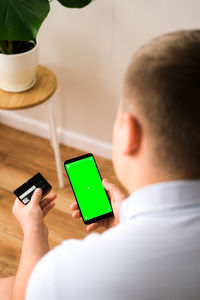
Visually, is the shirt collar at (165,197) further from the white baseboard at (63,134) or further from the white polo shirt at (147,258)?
the white baseboard at (63,134)

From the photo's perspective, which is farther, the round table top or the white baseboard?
the white baseboard

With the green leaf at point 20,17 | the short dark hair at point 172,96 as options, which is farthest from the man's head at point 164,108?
the green leaf at point 20,17

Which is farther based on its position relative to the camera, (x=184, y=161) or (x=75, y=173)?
(x=75, y=173)

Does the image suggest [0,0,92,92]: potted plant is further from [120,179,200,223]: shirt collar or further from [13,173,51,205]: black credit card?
[120,179,200,223]: shirt collar

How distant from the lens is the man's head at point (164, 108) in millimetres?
473

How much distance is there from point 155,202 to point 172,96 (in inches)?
6.8

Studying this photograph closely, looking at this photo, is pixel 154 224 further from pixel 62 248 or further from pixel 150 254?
pixel 62 248

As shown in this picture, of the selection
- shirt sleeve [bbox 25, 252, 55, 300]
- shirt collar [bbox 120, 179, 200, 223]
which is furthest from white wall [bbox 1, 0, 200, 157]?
shirt sleeve [bbox 25, 252, 55, 300]

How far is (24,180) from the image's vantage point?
171 centimetres

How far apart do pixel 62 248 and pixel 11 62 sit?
869 mm

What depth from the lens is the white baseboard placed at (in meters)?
1.83

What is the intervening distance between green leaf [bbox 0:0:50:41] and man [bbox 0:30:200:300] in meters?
0.70

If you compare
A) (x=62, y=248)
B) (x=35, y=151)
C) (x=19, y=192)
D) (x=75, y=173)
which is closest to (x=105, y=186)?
(x=75, y=173)

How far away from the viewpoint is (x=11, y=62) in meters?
1.25
